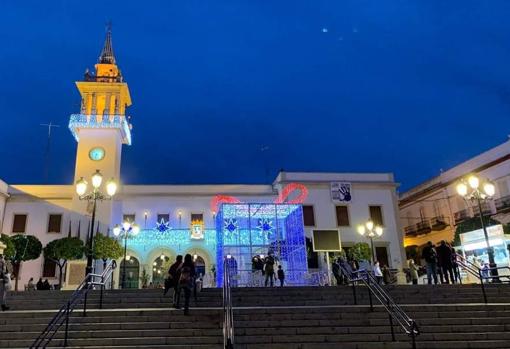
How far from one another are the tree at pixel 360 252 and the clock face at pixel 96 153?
17.9 m

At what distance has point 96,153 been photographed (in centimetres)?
3125

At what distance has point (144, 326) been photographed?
392 inches

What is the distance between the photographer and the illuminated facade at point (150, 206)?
30.7 metres

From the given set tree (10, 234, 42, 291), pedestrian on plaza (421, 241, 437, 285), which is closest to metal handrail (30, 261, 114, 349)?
pedestrian on plaza (421, 241, 437, 285)

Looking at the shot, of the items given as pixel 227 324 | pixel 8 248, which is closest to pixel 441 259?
pixel 227 324

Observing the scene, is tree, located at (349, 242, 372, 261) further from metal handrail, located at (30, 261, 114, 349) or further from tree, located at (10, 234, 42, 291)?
tree, located at (10, 234, 42, 291)

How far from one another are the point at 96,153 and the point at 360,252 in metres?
18.8

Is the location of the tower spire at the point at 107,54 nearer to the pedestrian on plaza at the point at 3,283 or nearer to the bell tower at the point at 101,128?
the bell tower at the point at 101,128

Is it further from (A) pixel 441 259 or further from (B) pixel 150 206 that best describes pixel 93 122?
(A) pixel 441 259

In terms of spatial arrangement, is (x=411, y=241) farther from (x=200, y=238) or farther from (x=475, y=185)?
(x=475, y=185)

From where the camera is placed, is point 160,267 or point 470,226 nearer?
point 470,226

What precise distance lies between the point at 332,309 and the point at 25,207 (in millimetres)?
27142

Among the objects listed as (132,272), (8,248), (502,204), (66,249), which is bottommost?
Answer: (132,272)

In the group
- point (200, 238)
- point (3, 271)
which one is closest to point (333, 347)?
point (3, 271)
